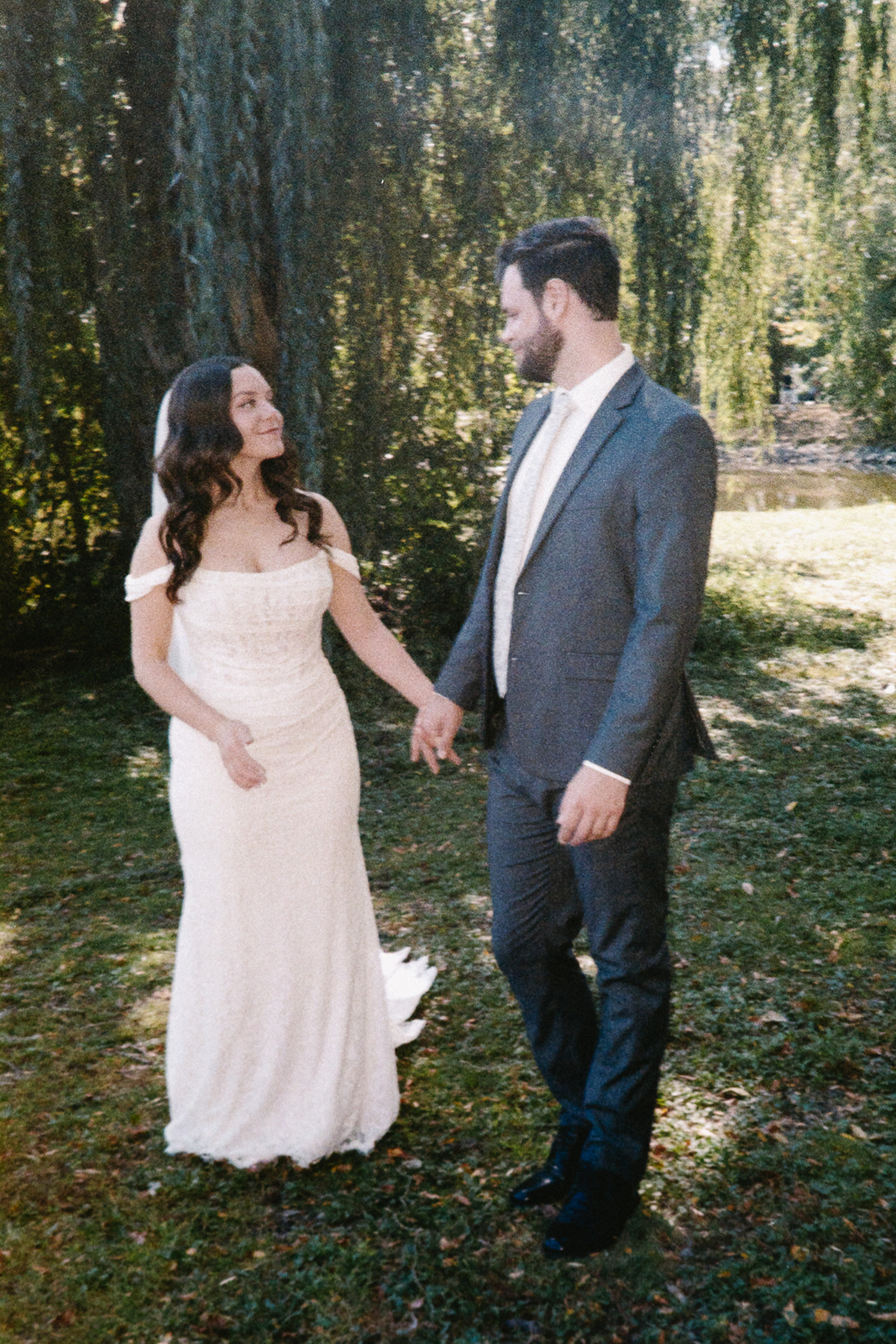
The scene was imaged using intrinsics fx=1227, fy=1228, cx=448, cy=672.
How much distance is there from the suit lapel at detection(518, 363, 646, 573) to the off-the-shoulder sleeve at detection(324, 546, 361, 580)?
2.44 feet

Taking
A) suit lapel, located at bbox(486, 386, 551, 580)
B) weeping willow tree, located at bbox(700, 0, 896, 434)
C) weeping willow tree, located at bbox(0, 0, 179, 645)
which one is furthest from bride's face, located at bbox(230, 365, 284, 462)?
weeping willow tree, located at bbox(700, 0, 896, 434)

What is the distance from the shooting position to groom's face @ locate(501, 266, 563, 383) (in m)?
2.53

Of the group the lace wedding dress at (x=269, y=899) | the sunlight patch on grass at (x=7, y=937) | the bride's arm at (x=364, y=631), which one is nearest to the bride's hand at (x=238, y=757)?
the lace wedding dress at (x=269, y=899)

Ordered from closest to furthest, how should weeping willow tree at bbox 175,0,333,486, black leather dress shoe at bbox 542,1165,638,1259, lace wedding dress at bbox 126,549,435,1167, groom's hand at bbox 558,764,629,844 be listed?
groom's hand at bbox 558,764,629,844 < black leather dress shoe at bbox 542,1165,638,1259 < lace wedding dress at bbox 126,549,435,1167 < weeping willow tree at bbox 175,0,333,486

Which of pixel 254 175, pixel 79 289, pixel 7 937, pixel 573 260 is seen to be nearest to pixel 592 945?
pixel 573 260

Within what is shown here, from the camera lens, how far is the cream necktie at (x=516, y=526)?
2.60m

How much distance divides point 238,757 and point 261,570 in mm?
471

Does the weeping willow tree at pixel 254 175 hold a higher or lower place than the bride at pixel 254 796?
higher

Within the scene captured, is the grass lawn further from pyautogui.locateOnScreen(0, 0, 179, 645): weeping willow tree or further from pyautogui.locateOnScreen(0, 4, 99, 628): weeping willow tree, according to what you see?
pyautogui.locateOnScreen(0, 0, 179, 645): weeping willow tree

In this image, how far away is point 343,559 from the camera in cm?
316

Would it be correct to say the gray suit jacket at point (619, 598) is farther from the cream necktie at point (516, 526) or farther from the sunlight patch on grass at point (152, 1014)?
the sunlight patch on grass at point (152, 1014)

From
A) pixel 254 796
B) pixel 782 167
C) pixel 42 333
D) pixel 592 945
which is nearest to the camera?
pixel 592 945

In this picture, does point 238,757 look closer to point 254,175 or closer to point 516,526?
point 516,526

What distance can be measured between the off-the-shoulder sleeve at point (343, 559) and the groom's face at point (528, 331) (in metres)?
0.74
